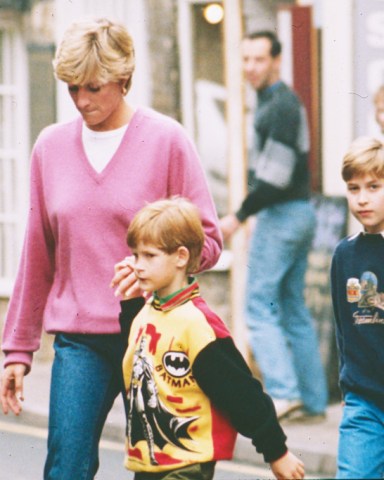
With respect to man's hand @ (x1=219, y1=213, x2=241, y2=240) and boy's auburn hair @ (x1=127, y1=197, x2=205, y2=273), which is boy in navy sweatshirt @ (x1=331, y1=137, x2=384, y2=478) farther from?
man's hand @ (x1=219, y1=213, x2=241, y2=240)

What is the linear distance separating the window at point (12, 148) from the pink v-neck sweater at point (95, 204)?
6.82 m

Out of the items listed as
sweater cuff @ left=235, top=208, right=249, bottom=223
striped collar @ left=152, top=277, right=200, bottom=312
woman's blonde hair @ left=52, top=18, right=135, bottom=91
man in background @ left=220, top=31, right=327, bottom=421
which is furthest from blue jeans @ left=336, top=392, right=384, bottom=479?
sweater cuff @ left=235, top=208, right=249, bottom=223

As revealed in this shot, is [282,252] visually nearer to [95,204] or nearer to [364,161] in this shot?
[364,161]

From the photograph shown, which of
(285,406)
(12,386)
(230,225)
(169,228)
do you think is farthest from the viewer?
(230,225)

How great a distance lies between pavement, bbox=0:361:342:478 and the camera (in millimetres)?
7691

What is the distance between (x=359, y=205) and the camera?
469 centimetres

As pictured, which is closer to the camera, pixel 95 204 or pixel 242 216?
pixel 95 204

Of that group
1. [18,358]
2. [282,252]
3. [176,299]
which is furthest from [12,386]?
[282,252]

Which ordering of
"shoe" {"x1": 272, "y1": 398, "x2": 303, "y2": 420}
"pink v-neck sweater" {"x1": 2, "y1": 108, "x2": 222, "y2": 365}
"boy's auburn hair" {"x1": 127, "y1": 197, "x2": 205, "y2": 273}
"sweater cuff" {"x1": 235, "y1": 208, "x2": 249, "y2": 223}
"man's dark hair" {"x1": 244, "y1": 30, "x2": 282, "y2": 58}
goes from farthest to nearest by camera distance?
"man's dark hair" {"x1": 244, "y1": 30, "x2": 282, "y2": 58}
"sweater cuff" {"x1": 235, "y1": 208, "x2": 249, "y2": 223}
"shoe" {"x1": 272, "y1": 398, "x2": 303, "y2": 420}
"pink v-neck sweater" {"x1": 2, "y1": 108, "x2": 222, "y2": 365}
"boy's auburn hair" {"x1": 127, "y1": 197, "x2": 205, "y2": 273}

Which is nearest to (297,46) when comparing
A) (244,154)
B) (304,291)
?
(244,154)

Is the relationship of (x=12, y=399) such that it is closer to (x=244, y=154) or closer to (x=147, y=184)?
(x=147, y=184)

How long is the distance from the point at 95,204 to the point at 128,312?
35cm

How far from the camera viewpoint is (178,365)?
411cm

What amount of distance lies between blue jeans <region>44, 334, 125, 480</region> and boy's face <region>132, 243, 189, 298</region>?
34 centimetres
